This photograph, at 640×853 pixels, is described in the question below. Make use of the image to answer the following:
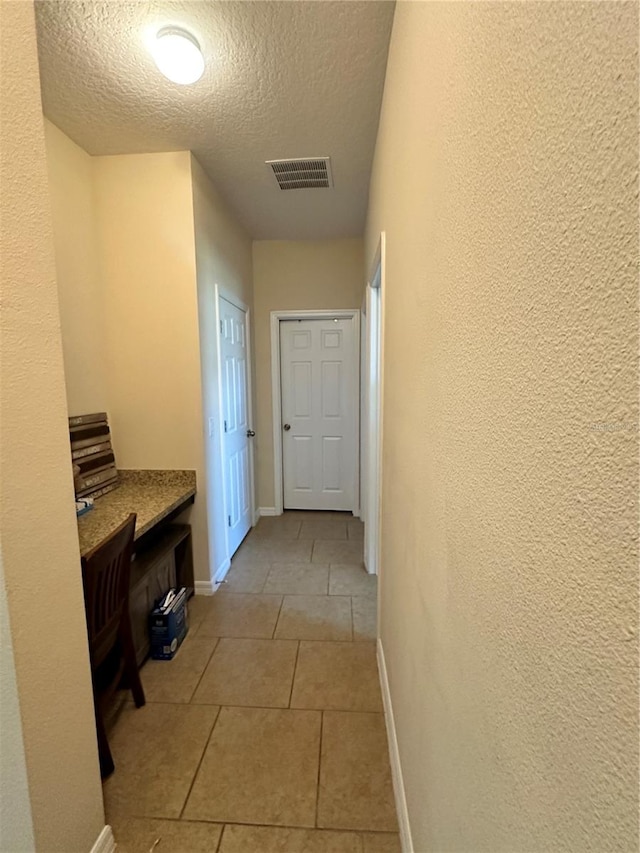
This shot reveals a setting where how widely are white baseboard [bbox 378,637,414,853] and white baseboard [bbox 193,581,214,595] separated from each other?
1.28m

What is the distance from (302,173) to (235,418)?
1.83m

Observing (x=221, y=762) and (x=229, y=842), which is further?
(x=221, y=762)

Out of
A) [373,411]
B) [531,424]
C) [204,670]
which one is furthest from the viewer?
[373,411]

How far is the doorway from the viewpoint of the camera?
2951 millimetres

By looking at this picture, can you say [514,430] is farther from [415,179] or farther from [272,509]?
[272,509]

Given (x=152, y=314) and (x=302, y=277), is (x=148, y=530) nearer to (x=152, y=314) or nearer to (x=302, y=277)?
(x=152, y=314)

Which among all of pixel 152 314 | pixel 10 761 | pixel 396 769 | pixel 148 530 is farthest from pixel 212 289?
pixel 396 769

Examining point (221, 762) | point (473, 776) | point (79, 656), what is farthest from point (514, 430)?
point (221, 762)

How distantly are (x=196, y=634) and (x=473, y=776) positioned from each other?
198 cm

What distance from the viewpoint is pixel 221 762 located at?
4.91 feet

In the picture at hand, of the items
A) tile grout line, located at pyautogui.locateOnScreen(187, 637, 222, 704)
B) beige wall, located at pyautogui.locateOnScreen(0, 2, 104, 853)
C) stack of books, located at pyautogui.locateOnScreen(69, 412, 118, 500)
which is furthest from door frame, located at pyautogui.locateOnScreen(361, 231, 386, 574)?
stack of books, located at pyautogui.locateOnScreen(69, 412, 118, 500)

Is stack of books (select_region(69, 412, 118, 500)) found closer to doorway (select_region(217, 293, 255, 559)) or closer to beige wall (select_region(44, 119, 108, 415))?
beige wall (select_region(44, 119, 108, 415))

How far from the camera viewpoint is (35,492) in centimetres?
96

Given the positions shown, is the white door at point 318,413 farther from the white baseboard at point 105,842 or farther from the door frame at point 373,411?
the white baseboard at point 105,842
